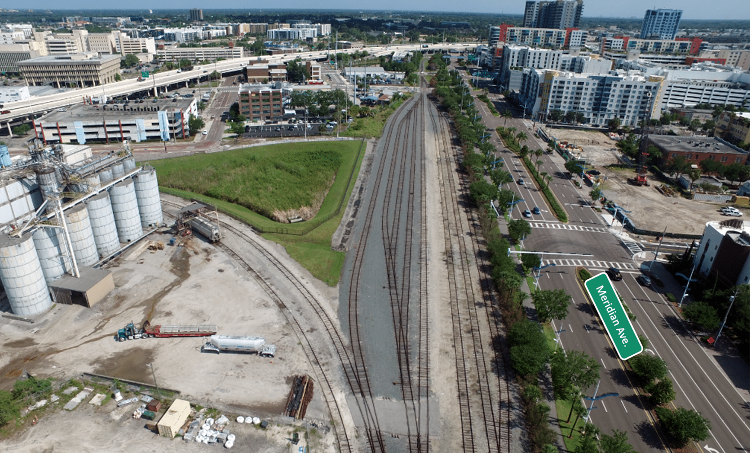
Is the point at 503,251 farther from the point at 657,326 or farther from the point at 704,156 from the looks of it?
the point at 704,156


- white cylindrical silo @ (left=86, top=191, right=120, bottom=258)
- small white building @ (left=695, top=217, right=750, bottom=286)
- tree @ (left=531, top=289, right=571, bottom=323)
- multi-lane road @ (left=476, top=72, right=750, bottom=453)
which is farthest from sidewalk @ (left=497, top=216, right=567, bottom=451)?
white cylindrical silo @ (left=86, top=191, right=120, bottom=258)

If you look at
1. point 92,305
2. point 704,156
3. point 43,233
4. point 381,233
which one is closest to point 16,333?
point 92,305

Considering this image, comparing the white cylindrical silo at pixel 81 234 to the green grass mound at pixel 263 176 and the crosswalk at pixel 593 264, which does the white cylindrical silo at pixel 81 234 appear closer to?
the green grass mound at pixel 263 176

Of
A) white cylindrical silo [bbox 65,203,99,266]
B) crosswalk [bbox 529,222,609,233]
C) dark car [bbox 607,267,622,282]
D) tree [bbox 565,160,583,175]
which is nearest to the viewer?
white cylindrical silo [bbox 65,203,99,266]

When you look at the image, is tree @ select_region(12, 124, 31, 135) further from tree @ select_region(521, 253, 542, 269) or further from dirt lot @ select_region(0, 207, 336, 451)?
tree @ select_region(521, 253, 542, 269)

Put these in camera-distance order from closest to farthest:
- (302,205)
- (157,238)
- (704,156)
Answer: (157,238) < (302,205) < (704,156)

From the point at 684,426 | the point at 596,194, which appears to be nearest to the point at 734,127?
the point at 596,194
